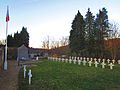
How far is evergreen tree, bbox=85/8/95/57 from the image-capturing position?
2160 inches

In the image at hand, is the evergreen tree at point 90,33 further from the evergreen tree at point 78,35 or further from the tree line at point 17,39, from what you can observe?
the tree line at point 17,39

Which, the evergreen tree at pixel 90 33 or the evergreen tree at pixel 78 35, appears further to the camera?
the evergreen tree at pixel 78 35

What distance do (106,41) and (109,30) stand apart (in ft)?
8.77

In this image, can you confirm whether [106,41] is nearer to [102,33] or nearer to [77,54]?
[102,33]

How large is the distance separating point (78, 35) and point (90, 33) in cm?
332

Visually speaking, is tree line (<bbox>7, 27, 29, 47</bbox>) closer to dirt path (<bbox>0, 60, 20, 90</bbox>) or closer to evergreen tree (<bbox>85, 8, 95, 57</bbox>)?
evergreen tree (<bbox>85, 8, 95, 57</bbox>)

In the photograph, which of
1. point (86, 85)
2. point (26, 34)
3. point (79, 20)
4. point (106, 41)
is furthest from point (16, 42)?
point (86, 85)

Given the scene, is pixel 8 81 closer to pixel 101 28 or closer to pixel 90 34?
pixel 101 28

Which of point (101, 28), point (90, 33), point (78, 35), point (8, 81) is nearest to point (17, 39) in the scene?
point (78, 35)

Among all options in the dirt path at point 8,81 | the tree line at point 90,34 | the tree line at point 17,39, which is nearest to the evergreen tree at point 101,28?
the tree line at point 90,34

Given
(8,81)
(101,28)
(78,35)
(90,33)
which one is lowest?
(8,81)

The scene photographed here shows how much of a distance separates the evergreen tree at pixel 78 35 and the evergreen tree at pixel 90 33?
1.26 meters

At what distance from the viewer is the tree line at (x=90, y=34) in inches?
2136

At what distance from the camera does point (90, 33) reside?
5750cm
